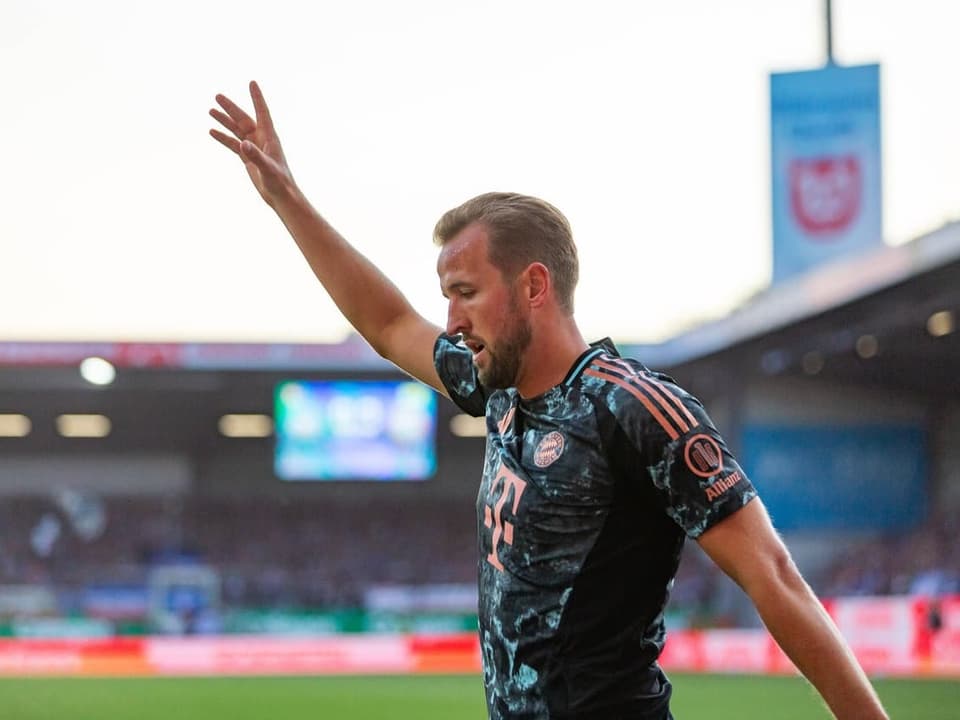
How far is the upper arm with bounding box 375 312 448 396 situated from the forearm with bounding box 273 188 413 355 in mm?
25

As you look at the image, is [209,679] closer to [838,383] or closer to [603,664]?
[838,383]

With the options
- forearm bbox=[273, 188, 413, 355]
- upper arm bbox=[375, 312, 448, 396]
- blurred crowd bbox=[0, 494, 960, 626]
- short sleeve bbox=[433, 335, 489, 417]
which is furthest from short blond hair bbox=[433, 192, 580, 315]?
blurred crowd bbox=[0, 494, 960, 626]

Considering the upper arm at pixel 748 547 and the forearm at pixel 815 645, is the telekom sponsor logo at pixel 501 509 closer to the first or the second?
the upper arm at pixel 748 547

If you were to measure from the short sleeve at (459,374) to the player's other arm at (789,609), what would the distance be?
0.98m

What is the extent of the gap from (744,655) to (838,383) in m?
11.0

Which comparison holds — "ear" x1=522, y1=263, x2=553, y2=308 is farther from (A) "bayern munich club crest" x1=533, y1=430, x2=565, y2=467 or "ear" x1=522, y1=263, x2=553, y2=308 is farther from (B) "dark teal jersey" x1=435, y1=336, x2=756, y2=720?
(A) "bayern munich club crest" x1=533, y1=430, x2=565, y2=467

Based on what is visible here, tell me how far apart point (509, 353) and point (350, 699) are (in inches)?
697

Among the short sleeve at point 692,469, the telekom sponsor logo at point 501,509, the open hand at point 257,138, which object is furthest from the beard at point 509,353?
the open hand at point 257,138

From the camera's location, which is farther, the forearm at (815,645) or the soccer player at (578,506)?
the soccer player at (578,506)

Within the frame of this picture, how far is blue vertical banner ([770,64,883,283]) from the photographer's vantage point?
16.6 meters

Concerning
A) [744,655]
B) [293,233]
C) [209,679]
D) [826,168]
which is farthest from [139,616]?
[293,233]

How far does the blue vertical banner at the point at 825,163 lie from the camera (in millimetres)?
16594

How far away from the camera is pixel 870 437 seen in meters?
34.8

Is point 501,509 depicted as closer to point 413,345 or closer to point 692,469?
point 692,469
